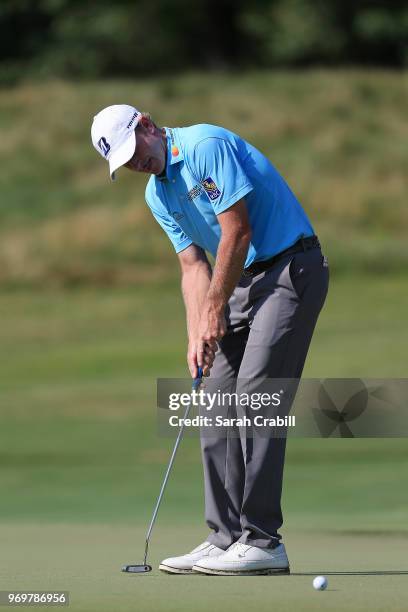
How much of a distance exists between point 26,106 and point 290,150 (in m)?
6.56

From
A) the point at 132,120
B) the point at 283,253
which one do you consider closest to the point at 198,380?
the point at 283,253

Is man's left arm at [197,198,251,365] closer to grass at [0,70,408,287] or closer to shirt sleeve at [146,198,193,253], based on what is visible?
shirt sleeve at [146,198,193,253]

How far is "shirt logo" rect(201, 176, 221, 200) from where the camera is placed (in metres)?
5.22

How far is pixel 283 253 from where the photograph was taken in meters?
5.43

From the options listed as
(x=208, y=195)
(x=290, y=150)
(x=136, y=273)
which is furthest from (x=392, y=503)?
(x=290, y=150)

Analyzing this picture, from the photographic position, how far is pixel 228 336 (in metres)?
5.59

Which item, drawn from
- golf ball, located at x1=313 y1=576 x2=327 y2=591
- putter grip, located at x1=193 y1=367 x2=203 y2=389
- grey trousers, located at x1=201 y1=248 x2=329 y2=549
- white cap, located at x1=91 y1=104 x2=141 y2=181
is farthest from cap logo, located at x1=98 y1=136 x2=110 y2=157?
golf ball, located at x1=313 y1=576 x2=327 y2=591

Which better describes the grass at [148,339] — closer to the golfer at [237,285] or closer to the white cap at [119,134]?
the golfer at [237,285]

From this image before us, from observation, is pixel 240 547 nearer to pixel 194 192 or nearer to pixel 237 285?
pixel 237 285

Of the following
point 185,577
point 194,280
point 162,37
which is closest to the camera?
point 185,577

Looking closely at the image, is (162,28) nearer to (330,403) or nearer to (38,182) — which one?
(38,182)

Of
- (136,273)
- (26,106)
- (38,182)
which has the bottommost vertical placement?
(136,273)

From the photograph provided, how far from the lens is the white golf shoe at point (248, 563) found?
5219mm

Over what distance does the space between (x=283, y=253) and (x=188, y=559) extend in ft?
3.82
